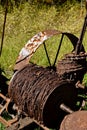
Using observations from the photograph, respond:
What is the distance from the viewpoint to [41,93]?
454 cm

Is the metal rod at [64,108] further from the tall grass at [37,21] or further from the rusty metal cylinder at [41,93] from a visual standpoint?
the tall grass at [37,21]

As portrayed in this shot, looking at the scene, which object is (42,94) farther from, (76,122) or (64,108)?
(76,122)

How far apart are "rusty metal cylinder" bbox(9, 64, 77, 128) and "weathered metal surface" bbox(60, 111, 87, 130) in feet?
2.68

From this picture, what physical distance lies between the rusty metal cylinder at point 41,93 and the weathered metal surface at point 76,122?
82cm

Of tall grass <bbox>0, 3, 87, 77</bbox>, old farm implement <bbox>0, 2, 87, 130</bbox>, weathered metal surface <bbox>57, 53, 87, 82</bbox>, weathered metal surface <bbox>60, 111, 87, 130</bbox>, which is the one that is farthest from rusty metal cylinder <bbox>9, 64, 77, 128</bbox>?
tall grass <bbox>0, 3, 87, 77</bbox>

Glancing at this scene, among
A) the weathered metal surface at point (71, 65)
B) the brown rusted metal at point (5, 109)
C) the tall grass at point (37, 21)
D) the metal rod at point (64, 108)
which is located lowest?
the tall grass at point (37, 21)

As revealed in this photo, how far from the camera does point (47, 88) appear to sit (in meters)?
4.53

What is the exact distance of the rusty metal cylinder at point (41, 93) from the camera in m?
4.54

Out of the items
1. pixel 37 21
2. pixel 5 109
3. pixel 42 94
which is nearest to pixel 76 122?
pixel 42 94

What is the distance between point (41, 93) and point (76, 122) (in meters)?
1.01

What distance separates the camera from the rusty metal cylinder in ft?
14.9

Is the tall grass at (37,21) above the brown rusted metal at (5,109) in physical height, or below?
below

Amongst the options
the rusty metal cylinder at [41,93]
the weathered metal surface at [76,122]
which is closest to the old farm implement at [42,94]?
the rusty metal cylinder at [41,93]

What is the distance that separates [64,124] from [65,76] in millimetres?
1671
